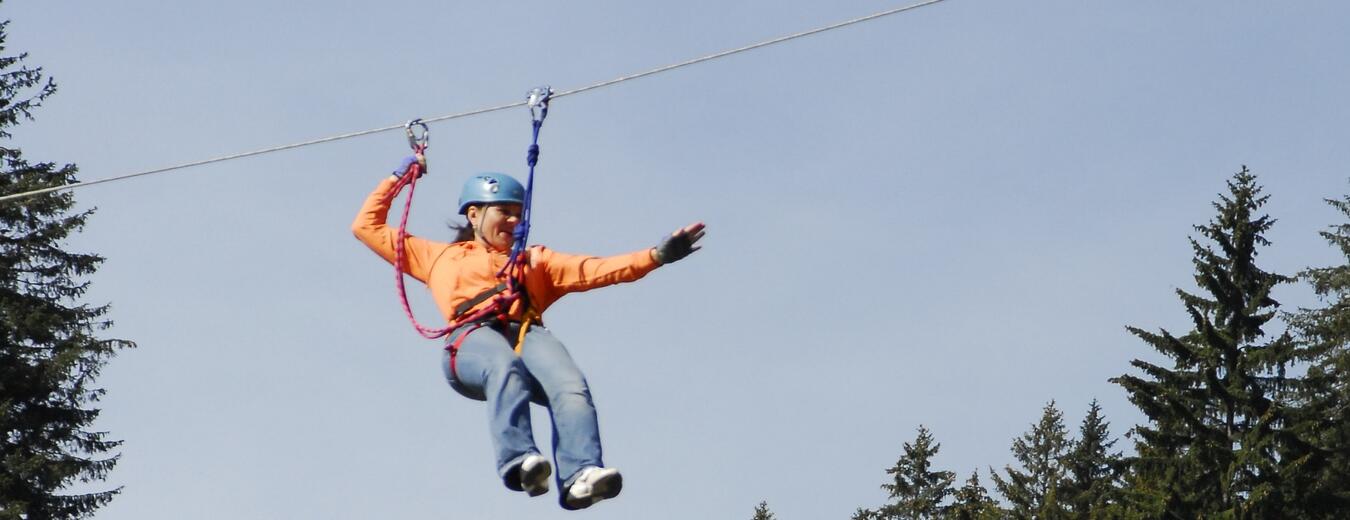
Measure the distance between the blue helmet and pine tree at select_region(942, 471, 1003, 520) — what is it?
848 inches

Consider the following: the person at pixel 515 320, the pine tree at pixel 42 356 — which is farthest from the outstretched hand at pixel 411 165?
the pine tree at pixel 42 356

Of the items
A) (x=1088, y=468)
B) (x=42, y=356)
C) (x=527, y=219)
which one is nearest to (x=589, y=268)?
(x=527, y=219)

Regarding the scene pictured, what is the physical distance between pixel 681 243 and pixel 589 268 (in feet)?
2.01

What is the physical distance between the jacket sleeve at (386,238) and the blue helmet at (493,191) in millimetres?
276

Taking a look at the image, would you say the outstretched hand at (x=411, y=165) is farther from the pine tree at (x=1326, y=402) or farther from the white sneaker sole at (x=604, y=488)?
the pine tree at (x=1326, y=402)

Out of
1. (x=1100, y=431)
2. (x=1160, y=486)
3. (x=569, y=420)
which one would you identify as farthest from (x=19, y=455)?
(x=1100, y=431)

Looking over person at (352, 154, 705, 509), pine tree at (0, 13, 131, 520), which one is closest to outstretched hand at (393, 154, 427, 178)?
person at (352, 154, 705, 509)

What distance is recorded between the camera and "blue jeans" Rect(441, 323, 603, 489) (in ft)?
34.2

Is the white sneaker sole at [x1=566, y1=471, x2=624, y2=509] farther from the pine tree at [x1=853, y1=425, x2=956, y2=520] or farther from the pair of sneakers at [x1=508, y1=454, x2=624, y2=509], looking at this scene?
the pine tree at [x1=853, y1=425, x2=956, y2=520]

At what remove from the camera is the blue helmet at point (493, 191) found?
11.4 meters

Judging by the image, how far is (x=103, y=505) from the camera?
2612cm

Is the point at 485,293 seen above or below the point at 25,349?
below

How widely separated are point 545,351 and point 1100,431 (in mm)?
40365

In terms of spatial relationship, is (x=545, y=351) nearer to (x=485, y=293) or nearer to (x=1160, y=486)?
(x=485, y=293)
